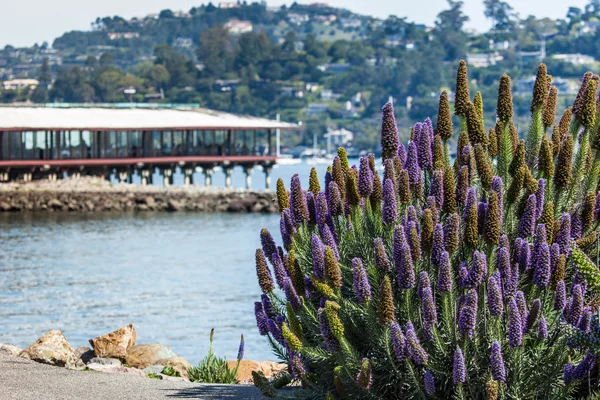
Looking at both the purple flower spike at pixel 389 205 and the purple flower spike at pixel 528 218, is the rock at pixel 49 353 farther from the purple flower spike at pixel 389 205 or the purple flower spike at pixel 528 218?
the purple flower spike at pixel 528 218

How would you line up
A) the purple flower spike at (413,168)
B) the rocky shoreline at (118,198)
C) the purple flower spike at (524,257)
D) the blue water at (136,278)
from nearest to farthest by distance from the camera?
the purple flower spike at (524,257) → the purple flower spike at (413,168) → the blue water at (136,278) → the rocky shoreline at (118,198)

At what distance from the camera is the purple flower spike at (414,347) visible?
9742mm

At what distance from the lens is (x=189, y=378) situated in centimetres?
1498

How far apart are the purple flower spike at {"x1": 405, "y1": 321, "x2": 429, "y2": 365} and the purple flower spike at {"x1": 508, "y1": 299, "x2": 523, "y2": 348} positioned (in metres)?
0.59

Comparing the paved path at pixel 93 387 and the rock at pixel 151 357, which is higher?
the paved path at pixel 93 387

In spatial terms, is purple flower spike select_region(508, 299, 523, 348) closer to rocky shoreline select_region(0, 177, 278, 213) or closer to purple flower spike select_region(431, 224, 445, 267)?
purple flower spike select_region(431, 224, 445, 267)

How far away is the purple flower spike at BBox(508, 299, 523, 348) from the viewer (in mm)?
9680

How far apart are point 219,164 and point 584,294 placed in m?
72.3

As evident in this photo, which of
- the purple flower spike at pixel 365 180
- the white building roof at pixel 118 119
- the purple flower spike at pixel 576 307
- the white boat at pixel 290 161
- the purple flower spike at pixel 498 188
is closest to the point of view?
the purple flower spike at pixel 576 307

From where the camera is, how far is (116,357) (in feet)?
56.3

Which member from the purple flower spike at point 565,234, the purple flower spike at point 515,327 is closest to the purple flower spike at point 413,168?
the purple flower spike at point 565,234

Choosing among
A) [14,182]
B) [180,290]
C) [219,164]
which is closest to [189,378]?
[180,290]

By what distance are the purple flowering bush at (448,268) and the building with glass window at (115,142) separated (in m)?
60.2

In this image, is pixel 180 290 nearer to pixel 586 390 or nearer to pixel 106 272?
pixel 106 272
